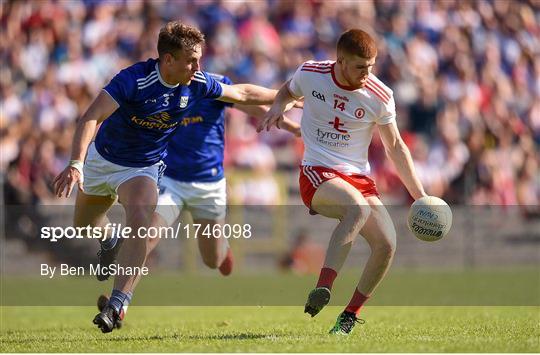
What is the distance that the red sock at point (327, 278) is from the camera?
8927 millimetres

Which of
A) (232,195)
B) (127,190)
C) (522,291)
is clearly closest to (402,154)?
(127,190)

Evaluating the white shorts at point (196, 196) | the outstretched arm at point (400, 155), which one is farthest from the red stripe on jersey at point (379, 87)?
the white shorts at point (196, 196)

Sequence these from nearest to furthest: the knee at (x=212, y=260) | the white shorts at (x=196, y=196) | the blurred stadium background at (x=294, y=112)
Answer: the white shorts at (x=196, y=196) → the knee at (x=212, y=260) → the blurred stadium background at (x=294, y=112)

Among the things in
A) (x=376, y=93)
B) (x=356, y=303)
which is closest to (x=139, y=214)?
(x=356, y=303)

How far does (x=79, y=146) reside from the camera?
8.96m

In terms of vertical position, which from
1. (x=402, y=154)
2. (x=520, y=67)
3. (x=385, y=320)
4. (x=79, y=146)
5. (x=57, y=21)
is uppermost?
(x=79, y=146)

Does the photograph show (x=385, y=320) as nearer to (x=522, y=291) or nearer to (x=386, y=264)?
(x=386, y=264)

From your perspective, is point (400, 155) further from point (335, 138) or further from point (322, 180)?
point (322, 180)

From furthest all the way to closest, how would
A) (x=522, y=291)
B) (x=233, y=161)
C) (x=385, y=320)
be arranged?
(x=233, y=161)
(x=522, y=291)
(x=385, y=320)

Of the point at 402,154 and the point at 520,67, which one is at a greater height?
the point at 402,154

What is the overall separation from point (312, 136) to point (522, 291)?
6.93 meters

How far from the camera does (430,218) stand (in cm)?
940

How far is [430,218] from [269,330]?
188 cm

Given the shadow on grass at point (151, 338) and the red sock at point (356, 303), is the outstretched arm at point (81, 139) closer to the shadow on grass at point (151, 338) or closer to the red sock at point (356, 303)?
the shadow on grass at point (151, 338)
